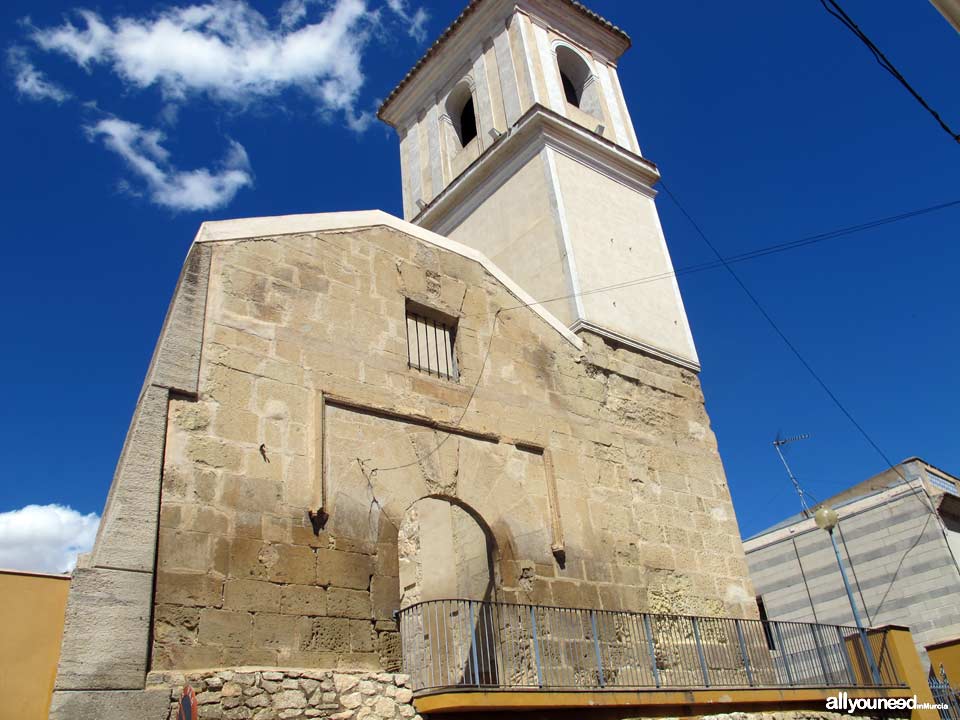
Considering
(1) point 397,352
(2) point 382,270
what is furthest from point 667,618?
(2) point 382,270

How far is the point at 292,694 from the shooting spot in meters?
5.94

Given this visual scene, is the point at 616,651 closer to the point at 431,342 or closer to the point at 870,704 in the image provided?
the point at 870,704

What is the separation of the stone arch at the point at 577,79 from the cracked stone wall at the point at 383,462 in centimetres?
599

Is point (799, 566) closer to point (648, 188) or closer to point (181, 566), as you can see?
point (648, 188)

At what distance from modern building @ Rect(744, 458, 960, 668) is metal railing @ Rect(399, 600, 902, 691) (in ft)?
31.2

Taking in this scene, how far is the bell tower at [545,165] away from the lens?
1163cm

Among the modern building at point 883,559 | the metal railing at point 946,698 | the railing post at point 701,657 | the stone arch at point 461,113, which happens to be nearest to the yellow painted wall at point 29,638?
the railing post at point 701,657

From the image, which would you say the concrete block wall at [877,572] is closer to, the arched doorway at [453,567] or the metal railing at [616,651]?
the metal railing at [616,651]

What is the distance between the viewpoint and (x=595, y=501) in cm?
906

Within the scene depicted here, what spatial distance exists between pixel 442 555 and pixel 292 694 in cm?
419

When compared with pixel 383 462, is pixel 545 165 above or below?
above

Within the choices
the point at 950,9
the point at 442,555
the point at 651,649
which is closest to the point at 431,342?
the point at 442,555

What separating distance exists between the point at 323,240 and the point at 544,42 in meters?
8.25

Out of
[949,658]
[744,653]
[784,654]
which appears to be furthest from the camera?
[949,658]
